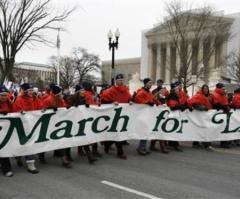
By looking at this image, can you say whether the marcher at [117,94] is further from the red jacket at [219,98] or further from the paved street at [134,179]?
the red jacket at [219,98]

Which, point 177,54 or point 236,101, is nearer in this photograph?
point 236,101

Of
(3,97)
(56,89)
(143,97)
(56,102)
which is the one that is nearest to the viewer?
(3,97)

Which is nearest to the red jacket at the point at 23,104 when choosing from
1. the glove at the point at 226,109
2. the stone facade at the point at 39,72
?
the glove at the point at 226,109

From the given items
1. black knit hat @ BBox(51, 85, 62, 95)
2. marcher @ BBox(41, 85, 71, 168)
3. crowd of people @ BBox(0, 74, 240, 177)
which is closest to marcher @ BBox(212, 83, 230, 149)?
crowd of people @ BBox(0, 74, 240, 177)

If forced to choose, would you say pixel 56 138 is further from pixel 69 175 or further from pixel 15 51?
pixel 15 51

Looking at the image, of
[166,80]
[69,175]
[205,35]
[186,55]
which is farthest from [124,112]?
[166,80]

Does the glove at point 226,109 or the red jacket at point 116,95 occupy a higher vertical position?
the red jacket at point 116,95

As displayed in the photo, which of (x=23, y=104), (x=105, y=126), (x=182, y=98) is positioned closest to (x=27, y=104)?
(x=23, y=104)

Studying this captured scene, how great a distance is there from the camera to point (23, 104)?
8914 mm

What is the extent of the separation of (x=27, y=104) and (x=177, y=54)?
42.0 metres

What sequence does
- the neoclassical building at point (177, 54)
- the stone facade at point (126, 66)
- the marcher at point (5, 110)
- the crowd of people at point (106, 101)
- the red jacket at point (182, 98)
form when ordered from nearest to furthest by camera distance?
the marcher at point (5, 110) < the crowd of people at point (106, 101) < the red jacket at point (182, 98) < the neoclassical building at point (177, 54) < the stone facade at point (126, 66)

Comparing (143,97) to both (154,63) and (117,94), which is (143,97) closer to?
(117,94)

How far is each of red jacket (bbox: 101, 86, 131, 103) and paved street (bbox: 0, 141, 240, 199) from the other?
4.34 feet

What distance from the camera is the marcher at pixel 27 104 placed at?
28.6 feet
